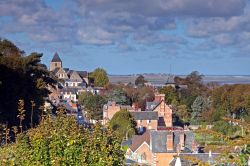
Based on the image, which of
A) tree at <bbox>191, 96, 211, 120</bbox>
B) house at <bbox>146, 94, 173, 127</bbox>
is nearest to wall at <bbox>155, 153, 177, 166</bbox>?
house at <bbox>146, 94, 173, 127</bbox>

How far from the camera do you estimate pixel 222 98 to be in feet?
225

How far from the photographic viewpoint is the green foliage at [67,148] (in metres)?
6.40

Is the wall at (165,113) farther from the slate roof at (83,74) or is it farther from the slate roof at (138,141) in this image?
the slate roof at (83,74)

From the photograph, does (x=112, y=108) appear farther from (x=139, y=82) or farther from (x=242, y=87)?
(x=139, y=82)

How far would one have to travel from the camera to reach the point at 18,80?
26.7 m

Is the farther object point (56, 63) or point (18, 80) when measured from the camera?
point (56, 63)

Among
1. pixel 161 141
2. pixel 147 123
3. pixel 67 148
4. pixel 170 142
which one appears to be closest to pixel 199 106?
pixel 147 123

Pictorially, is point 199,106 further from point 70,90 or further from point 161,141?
point 161,141

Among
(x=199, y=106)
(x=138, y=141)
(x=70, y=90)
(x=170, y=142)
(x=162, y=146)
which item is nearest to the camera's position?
(x=170, y=142)

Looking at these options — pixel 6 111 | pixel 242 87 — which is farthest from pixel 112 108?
pixel 6 111

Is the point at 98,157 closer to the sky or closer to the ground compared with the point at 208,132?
closer to the ground

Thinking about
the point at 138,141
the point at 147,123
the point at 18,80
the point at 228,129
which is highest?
the point at 18,80

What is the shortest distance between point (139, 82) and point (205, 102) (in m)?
34.9

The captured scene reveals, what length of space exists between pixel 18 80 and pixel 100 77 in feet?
276
